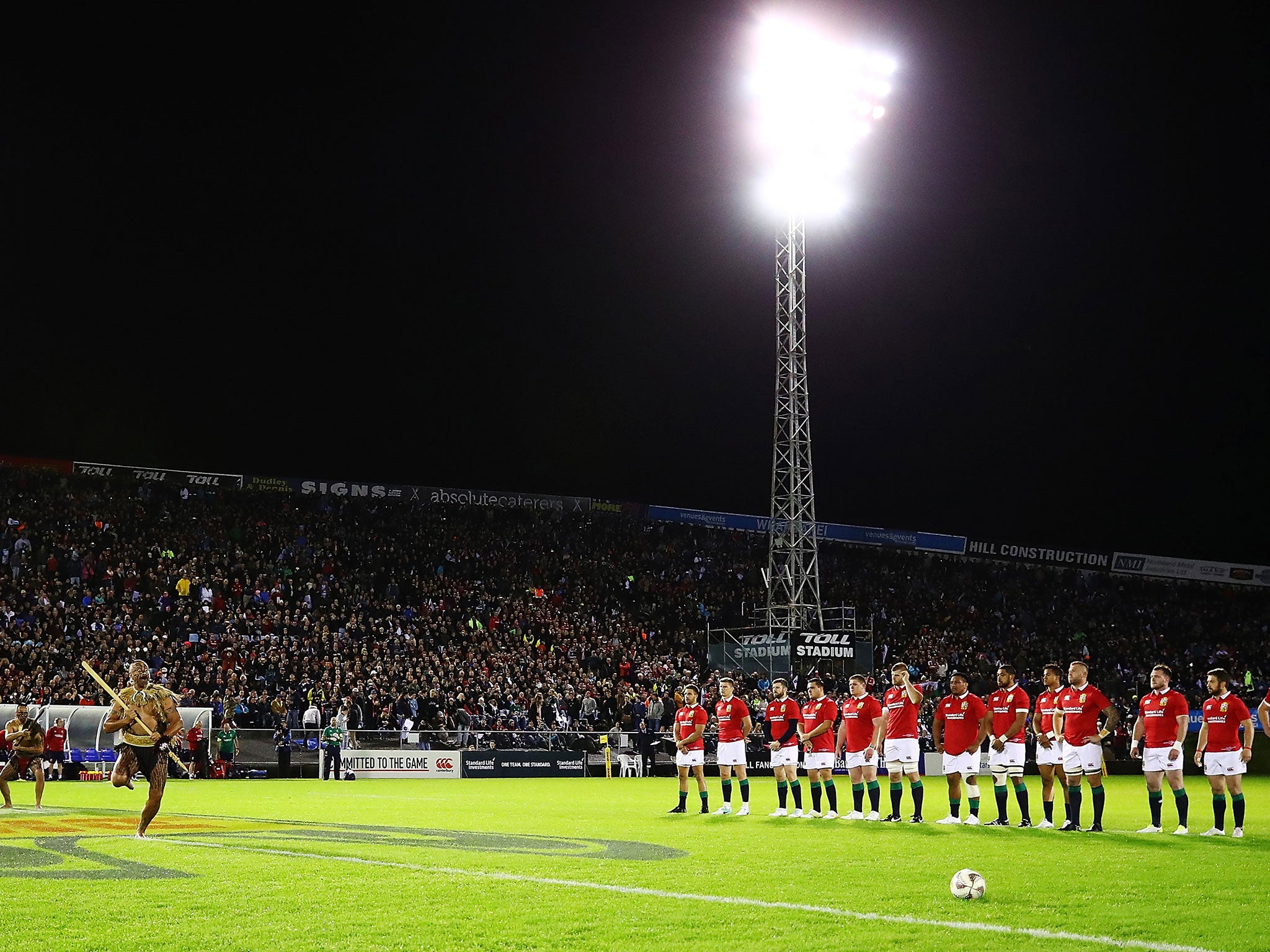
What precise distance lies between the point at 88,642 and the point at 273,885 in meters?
28.6

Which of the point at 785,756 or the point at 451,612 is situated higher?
the point at 451,612

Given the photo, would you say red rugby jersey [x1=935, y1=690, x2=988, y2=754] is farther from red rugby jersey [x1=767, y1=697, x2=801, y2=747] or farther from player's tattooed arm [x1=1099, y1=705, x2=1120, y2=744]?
red rugby jersey [x1=767, y1=697, x2=801, y2=747]

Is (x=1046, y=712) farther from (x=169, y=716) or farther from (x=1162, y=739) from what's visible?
(x=169, y=716)

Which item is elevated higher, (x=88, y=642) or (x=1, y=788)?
(x=88, y=642)

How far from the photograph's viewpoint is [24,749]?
2111 cm

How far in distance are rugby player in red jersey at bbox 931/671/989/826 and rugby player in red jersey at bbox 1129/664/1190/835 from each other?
231 centimetres

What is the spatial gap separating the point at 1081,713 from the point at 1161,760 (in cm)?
114

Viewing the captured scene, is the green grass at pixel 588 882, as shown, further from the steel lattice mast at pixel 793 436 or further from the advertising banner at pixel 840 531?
the advertising banner at pixel 840 531

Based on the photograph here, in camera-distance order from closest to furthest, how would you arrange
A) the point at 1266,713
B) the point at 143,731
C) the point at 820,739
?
the point at 143,731
the point at 1266,713
the point at 820,739

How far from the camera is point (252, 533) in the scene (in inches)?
1789

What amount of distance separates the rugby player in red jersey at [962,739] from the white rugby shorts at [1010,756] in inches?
10.7

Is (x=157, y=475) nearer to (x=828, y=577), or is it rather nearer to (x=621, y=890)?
(x=828, y=577)

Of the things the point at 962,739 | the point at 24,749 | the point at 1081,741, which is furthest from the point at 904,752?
the point at 24,749

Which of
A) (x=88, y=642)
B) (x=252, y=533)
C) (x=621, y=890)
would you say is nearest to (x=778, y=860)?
(x=621, y=890)
